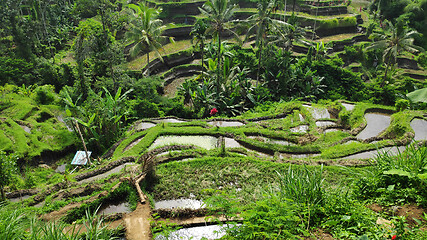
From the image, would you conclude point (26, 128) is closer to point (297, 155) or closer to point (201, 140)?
point (201, 140)

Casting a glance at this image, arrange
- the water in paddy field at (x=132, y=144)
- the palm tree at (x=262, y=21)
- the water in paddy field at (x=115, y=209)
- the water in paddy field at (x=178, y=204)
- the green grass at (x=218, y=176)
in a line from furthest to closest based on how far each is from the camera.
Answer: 1. the palm tree at (x=262, y=21)
2. the water in paddy field at (x=132, y=144)
3. the green grass at (x=218, y=176)
4. the water in paddy field at (x=178, y=204)
5. the water in paddy field at (x=115, y=209)

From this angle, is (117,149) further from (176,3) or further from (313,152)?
(176,3)

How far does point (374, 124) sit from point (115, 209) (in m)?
15.0

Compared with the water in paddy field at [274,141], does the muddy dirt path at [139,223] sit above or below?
above

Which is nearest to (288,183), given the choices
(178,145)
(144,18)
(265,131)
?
(178,145)

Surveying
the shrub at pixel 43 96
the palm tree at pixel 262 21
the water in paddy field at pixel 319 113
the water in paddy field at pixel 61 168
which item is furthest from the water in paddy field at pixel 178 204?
the shrub at pixel 43 96

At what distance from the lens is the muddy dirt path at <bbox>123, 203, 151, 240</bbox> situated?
7.62m

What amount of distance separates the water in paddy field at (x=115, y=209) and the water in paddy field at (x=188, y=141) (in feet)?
13.8

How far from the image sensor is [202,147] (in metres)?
13.0

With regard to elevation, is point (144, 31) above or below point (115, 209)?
above

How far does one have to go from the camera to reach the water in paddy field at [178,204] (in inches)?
361

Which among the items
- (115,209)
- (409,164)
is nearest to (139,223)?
(115,209)

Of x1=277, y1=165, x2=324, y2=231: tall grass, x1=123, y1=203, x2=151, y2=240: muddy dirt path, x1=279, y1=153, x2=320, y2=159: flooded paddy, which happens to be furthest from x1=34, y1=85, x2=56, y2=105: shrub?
x1=277, y1=165, x2=324, y2=231: tall grass

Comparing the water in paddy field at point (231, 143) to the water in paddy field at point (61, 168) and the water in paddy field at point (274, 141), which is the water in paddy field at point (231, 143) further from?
the water in paddy field at point (61, 168)
